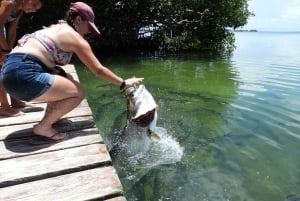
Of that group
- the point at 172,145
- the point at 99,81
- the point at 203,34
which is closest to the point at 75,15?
the point at 172,145

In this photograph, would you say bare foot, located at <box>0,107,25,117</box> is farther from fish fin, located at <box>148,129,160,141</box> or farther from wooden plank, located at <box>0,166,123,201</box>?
wooden plank, located at <box>0,166,123,201</box>

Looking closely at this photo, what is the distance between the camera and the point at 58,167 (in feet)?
10.6

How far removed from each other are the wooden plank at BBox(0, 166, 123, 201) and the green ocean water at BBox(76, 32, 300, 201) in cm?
157

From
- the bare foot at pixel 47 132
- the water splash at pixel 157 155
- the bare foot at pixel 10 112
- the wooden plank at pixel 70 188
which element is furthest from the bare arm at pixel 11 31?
the wooden plank at pixel 70 188

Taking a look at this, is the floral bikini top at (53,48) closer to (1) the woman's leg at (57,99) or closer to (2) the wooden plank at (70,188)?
(1) the woman's leg at (57,99)

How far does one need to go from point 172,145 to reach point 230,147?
1044 mm

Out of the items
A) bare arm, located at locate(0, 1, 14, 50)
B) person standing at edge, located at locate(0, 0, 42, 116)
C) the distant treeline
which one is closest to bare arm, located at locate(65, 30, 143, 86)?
person standing at edge, located at locate(0, 0, 42, 116)

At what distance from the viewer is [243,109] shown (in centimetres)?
847

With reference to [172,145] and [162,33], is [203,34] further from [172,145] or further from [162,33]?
[172,145]

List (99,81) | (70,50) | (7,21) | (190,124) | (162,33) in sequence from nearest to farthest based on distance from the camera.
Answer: (70,50) → (7,21) → (190,124) → (99,81) → (162,33)

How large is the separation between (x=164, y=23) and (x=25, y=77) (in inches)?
698

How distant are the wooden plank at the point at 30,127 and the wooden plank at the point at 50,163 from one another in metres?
0.59

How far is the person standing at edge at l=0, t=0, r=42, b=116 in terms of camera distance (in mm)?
4363

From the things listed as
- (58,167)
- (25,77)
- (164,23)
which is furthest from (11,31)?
(164,23)
